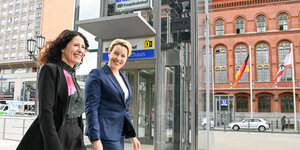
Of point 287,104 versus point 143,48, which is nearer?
point 143,48

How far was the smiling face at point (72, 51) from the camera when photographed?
6.41 feet

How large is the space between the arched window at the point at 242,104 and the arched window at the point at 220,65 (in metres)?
3.26

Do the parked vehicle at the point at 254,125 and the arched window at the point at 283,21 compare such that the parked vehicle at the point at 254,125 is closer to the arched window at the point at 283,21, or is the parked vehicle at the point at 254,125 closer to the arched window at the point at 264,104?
the arched window at the point at 264,104

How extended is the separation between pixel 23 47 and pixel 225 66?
158 feet

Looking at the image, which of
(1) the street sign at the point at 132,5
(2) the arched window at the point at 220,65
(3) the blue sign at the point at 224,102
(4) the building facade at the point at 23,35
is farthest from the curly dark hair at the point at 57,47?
(4) the building facade at the point at 23,35

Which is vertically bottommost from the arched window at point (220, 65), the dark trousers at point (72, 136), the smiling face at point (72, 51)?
the dark trousers at point (72, 136)

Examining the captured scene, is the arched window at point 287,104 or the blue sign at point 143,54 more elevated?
the blue sign at point 143,54

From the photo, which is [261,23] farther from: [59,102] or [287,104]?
[59,102]

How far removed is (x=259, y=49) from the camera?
3559 centimetres

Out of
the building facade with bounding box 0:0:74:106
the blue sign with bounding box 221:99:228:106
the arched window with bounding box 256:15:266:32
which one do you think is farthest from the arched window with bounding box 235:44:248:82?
the building facade with bounding box 0:0:74:106

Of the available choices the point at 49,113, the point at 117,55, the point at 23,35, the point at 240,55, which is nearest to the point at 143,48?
the point at 117,55

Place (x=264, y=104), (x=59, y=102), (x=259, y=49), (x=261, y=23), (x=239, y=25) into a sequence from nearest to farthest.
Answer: (x=59, y=102) < (x=264, y=104) < (x=259, y=49) < (x=261, y=23) < (x=239, y=25)

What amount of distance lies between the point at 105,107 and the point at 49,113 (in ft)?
2.09

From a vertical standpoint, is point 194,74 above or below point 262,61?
below
